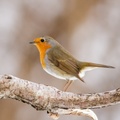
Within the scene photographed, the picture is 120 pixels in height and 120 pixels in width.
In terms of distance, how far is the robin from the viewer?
2576 millimetres

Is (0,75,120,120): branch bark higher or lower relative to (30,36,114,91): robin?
lower

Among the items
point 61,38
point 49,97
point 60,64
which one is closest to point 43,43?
point 60,64

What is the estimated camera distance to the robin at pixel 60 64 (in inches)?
101

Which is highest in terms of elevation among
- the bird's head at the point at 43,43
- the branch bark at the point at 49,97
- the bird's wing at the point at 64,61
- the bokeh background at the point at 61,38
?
the bokeh background at the point at 61,38

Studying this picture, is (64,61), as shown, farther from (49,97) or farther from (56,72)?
(49,97)

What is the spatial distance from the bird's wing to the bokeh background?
4.69ft

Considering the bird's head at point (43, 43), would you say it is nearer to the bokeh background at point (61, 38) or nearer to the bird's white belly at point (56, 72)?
the bird's white belly at point (56, 72)

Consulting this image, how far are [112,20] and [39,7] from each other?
0.78 meters

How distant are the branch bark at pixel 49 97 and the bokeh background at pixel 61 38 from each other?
203cm

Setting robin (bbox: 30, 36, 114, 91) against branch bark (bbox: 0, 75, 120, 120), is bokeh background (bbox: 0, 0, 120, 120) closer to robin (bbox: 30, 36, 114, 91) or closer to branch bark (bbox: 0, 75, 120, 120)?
robin (bbox: 30, 36, 114, 91)

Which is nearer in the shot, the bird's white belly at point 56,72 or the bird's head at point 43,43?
the bird's white belly at point 56,72

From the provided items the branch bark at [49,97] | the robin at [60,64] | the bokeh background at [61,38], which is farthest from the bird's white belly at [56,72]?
the bokeh background at [61,38]

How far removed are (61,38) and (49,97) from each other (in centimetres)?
240

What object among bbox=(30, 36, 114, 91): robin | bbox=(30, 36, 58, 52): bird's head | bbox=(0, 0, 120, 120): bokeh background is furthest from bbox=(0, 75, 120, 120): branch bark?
bbox=(0, 0, 120, 120): bokeh background
